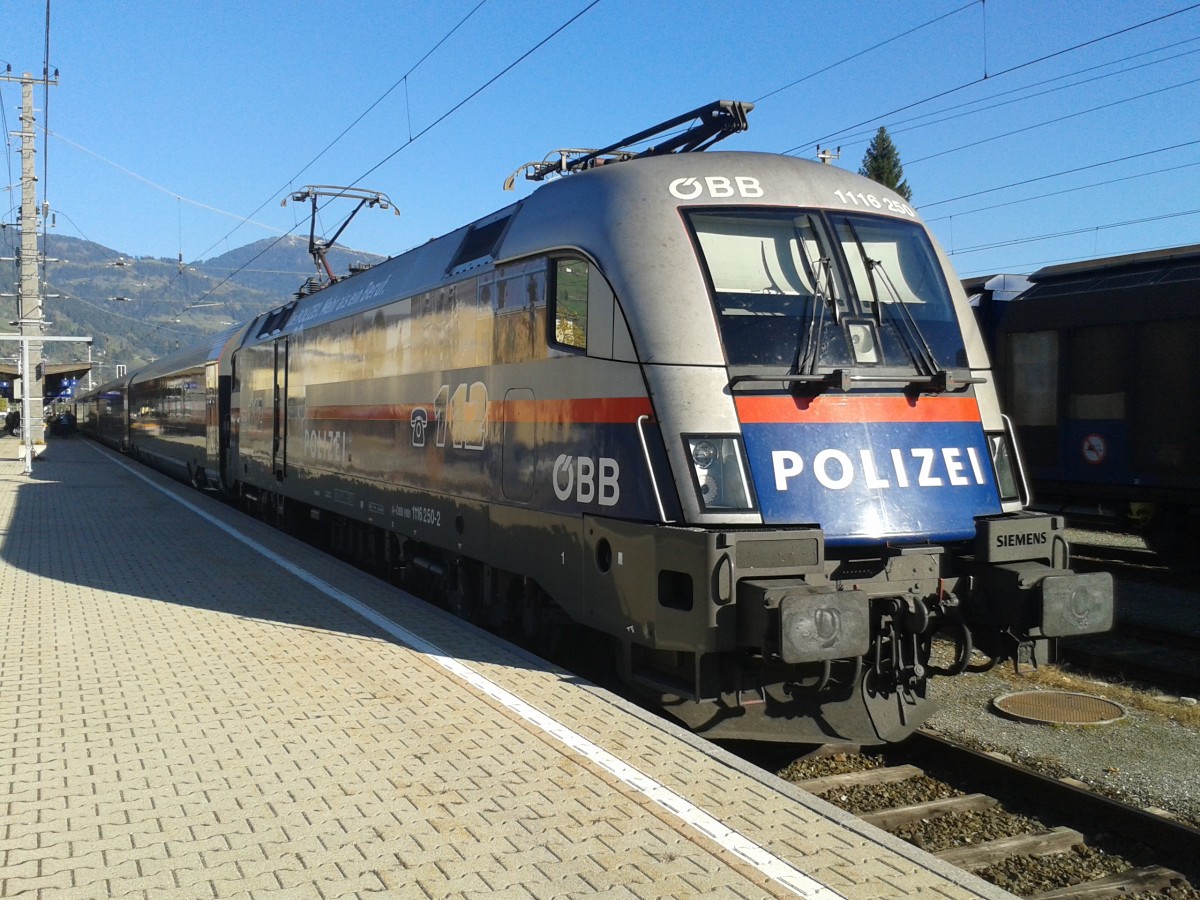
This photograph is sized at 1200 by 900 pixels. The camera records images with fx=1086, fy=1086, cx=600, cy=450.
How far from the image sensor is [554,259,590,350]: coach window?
6.75m

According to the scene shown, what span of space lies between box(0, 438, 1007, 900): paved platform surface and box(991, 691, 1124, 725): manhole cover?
3.03 meters

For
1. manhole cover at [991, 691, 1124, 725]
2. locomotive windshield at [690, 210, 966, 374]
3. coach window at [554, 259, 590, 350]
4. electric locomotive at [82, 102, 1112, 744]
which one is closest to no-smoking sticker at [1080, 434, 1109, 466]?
manhole cover at [991, 691, 1124, 725]

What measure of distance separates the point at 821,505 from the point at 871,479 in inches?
14.8

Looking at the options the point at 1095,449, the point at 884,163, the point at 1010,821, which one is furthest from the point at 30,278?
the point at 884,163

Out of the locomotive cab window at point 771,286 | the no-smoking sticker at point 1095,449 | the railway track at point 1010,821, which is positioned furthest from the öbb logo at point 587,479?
the no-smoking sticker at point 1095,449

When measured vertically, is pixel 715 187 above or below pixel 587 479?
above

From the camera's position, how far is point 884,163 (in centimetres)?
6328

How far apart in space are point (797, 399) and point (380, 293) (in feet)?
20.3

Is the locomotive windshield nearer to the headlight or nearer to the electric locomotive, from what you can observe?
the electric locomotive

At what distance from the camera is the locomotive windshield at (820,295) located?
630 centimetres

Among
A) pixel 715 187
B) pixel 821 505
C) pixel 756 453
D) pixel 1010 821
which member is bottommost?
pixel 1010 821

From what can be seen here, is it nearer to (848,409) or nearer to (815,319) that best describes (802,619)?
(848,409)

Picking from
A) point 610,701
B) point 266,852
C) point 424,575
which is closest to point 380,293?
point 424,575

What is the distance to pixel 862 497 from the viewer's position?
6102 mm
